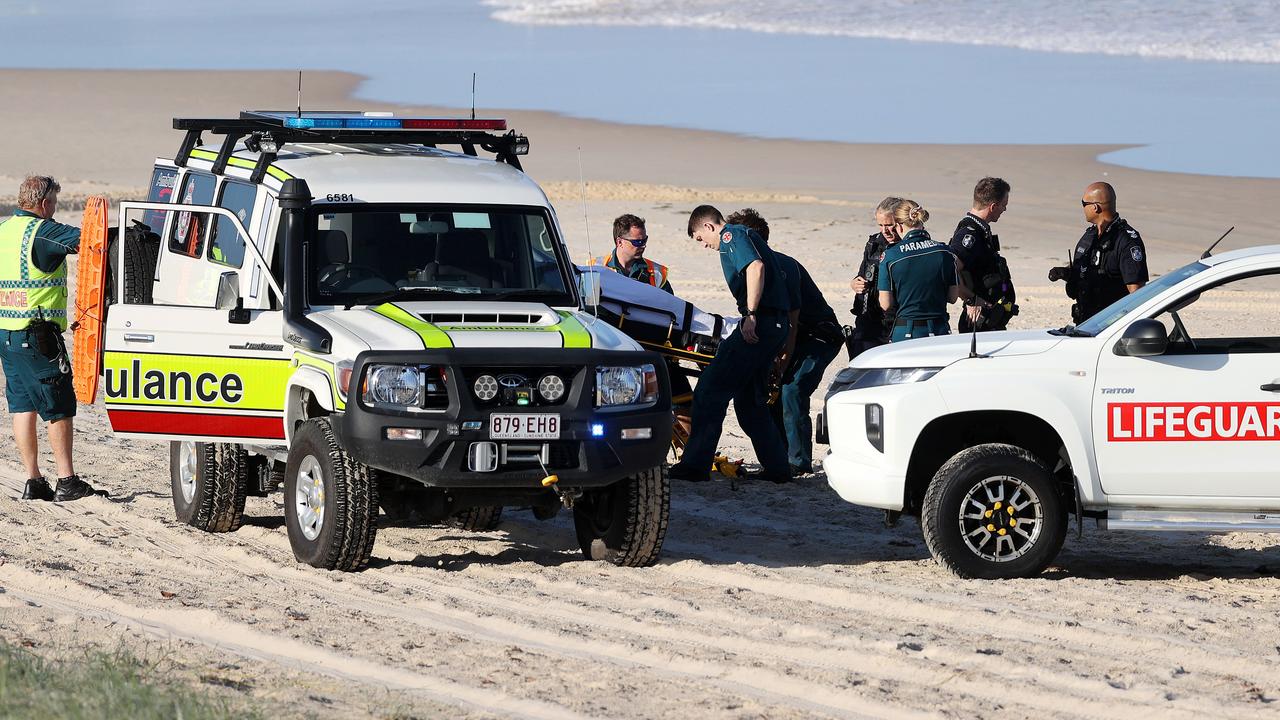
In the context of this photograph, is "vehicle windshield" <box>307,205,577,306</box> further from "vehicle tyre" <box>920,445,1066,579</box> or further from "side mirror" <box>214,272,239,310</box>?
"vehicle tyre" <box>920,445,1066,579</box>

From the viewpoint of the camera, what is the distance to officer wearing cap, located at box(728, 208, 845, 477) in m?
11.9

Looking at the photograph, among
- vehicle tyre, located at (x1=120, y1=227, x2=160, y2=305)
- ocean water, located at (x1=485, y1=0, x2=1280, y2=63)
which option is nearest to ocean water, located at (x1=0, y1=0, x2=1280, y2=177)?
ocean water, located at (x1=485, y1=0, x2=1280, y2=63)

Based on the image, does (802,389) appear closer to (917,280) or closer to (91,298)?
(917,280)

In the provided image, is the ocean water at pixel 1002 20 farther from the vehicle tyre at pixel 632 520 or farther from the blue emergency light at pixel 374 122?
the vehicle tyre at pixel 632 520

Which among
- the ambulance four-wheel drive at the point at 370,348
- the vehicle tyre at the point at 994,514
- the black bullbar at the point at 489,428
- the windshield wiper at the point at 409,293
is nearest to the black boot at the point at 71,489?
the ambulance four-wheel drive at the point at 370,348

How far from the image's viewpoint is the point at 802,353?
12.3 meters

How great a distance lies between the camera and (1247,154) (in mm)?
31000

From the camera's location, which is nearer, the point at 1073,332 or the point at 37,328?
the point at 1073,332

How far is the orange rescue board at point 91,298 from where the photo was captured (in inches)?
386

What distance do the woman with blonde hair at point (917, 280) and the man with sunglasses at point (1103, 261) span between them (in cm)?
70

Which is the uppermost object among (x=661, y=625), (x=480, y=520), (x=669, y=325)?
(x=669, y=325)

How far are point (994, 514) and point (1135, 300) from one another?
50.3 inches

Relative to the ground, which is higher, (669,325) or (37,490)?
(669,325)

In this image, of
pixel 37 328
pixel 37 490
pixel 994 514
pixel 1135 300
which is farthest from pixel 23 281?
pixel 1135 300
